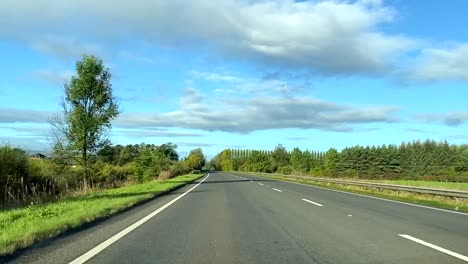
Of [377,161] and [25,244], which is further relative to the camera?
[377,161]

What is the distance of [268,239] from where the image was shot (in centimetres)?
990

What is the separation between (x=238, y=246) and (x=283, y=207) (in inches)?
346

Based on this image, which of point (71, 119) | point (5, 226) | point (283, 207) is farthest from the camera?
point (71, 119)

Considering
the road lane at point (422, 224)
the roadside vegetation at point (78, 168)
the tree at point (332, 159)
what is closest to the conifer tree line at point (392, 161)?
the tree at point (332, 159)

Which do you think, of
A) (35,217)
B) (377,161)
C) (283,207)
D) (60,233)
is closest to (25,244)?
(60,233)

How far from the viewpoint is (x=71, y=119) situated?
34625 mm

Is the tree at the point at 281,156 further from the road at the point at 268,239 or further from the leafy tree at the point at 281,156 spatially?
the road at the point at 268,239

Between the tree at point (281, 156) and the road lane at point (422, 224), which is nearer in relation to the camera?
the road lane at point (422, 224)

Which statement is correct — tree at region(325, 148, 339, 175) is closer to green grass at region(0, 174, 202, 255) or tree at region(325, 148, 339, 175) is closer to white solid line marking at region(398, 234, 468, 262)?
green grass at region(0, 174, 202, 255)

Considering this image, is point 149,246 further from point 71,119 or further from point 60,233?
point 71,119

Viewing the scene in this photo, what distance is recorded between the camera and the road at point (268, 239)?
7.86m

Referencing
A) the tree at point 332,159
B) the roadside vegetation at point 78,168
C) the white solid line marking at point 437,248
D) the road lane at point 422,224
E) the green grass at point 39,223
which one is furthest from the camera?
the tree at point 332,159

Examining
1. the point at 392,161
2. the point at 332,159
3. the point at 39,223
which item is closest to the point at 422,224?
the point at 39,223

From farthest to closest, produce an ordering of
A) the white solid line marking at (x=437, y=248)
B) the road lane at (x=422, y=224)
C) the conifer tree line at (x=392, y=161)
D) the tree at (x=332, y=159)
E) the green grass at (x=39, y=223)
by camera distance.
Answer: the tree at (x=332, y=159) → the conifer tree line at (x=392, y=161) → the road lane at (x=422, y=224) → the green grass at (x=39, y=223) → the white solid line marking at (x=437, y=248)
